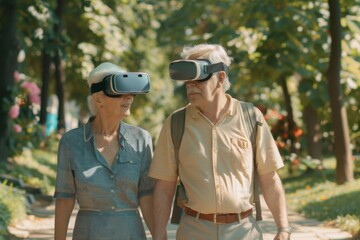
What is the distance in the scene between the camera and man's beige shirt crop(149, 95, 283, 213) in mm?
4793

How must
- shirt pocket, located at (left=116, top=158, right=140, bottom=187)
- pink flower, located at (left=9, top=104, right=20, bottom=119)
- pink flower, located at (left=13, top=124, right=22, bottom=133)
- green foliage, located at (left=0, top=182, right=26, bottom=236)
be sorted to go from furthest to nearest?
pink flower, located at (left=13, top=124, right=22, bottom=133) < pink flower, located at (left=9, top=104, right=20, bottom=119) < green foliage, located at (left=0, top=182, right=26, bottom=236) < shirt pocket, located at (left=116, top=158, right=140, bottom=187)

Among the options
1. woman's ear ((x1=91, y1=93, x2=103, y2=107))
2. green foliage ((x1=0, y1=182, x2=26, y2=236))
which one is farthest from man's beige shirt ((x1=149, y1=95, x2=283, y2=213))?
green foliage ((x1=0, y1=182, x2=26, y2=236))

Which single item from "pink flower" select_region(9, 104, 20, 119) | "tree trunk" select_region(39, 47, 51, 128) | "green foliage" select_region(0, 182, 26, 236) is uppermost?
"tree trunk" select_region(39, 47, 51, 128)

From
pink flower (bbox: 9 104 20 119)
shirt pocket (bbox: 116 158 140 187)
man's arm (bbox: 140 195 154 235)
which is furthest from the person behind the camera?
pink flower (bbox: 9 104 20 119)

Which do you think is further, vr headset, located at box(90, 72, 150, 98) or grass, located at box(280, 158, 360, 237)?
grass, located at box(280, 158, 360, 237)

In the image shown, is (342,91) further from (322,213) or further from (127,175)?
(127,175)

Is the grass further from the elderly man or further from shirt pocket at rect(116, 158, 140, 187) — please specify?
shirt pocket at rect(116, 158, 140, 187)

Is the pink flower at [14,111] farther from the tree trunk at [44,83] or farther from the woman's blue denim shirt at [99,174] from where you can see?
the woman's blue denim shirt at [99,174]

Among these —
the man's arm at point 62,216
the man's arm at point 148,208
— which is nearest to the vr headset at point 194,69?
the man's arm at point 148,208

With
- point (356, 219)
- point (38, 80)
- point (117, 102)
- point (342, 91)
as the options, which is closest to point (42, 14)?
point (342, 91)

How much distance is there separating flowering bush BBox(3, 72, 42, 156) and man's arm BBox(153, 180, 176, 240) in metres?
10.3

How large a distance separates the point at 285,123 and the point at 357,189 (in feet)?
18.6

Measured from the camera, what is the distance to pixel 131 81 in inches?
192

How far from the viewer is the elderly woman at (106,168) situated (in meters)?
4.88
